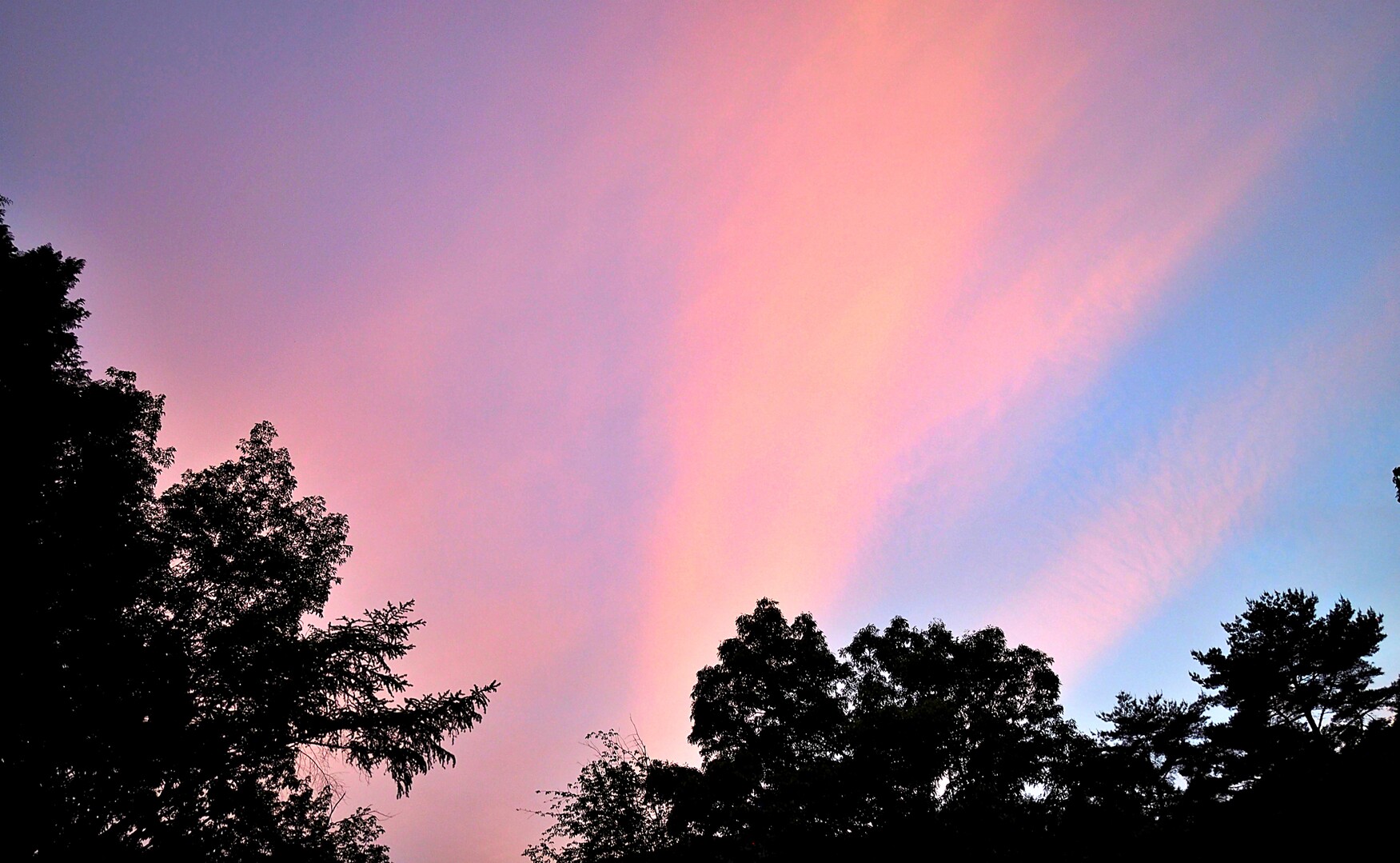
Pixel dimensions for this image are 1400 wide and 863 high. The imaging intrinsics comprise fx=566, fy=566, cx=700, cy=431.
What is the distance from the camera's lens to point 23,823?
8336mm

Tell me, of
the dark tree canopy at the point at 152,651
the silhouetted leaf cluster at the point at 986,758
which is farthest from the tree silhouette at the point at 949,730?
the dark tree canopy at the point at 152,651

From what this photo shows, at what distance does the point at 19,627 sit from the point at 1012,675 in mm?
39652

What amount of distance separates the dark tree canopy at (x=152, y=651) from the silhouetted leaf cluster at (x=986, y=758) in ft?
45.3

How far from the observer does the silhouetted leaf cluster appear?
20375 mm

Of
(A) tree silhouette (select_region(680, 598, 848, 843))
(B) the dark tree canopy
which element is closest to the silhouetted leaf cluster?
(A) tree silhouette (select_region(680, 598, 848, 843))

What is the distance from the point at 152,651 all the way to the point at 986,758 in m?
32.3

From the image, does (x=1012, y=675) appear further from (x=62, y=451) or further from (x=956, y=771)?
(x=62, y=451)

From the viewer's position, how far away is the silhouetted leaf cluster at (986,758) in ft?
66.8

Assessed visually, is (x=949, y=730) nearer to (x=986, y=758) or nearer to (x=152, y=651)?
(x=986, y=758)

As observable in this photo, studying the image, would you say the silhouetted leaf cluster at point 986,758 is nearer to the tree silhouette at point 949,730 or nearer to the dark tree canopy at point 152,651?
the tree silhouette at point 949,730

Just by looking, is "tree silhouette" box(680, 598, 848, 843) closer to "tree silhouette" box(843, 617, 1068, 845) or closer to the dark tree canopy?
"tree silhouette" box(843, 617, 1068, 845)

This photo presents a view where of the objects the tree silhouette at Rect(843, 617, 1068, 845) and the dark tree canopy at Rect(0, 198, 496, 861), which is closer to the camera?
the dark tree canopy at Rect(0, 198, 496, 861)

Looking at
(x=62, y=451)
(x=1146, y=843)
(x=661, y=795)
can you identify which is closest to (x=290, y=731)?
(x=62, y=451)

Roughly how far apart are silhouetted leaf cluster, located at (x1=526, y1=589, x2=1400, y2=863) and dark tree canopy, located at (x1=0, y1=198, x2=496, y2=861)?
13800 millimetres
